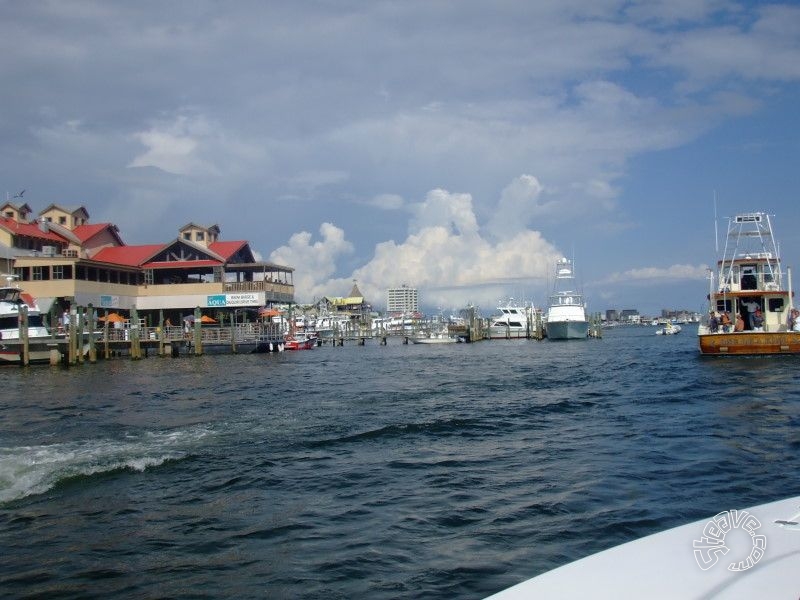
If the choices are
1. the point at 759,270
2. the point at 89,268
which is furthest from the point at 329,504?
the point at 89,268

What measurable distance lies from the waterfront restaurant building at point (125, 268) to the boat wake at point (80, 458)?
40.5 meters

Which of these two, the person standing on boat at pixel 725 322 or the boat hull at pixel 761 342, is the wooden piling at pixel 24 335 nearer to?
the boat hull at pixel 761 342

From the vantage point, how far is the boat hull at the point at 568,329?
7550cm

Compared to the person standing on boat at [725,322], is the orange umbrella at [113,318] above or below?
above

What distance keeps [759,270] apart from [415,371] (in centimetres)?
1895

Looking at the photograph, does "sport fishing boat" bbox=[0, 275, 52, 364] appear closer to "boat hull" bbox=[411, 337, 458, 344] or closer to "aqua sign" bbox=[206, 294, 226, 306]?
"aqua sign" bbox=[206, 294, 226, 306]

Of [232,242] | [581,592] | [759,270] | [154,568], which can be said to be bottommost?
[154,568]

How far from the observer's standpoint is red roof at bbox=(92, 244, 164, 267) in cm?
6050

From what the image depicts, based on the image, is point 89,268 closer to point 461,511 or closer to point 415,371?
point 415,371

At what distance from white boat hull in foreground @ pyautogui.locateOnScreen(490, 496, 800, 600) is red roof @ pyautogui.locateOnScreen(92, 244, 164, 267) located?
60.2m

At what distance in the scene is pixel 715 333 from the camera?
110 ft

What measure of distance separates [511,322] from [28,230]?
6205cm

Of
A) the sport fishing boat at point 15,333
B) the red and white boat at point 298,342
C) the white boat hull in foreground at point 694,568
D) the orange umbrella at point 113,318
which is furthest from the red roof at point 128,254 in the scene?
the white boat hull in foreground at point 694,568

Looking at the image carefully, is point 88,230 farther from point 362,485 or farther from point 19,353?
point 362,485
